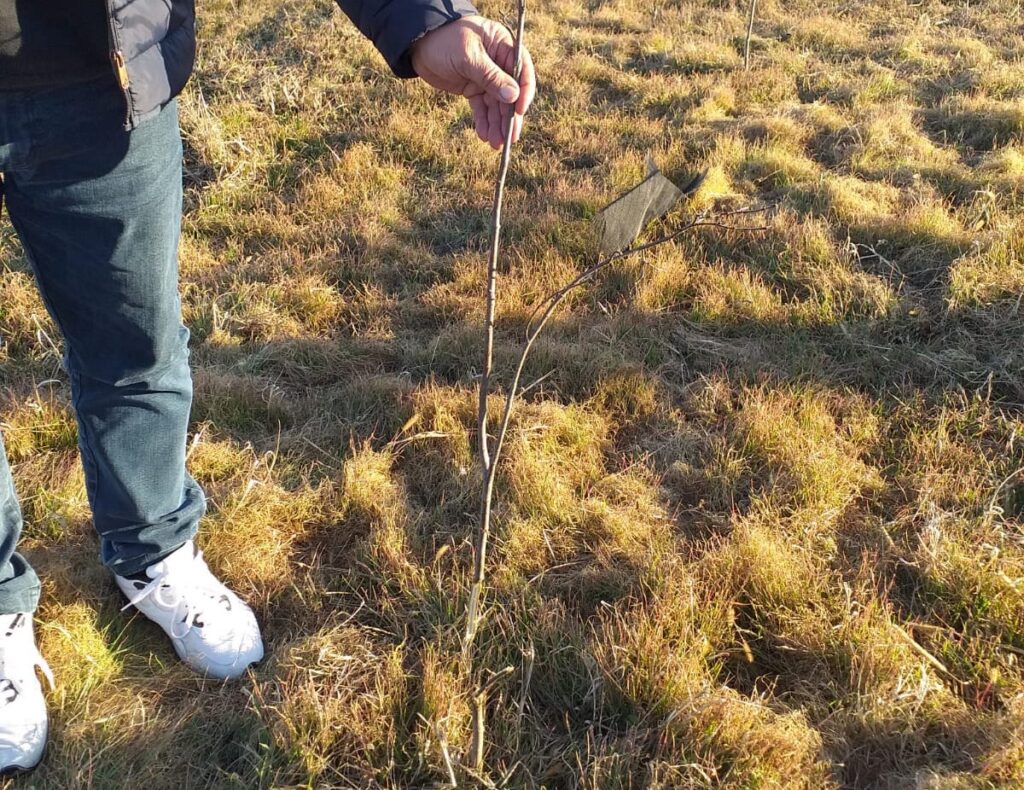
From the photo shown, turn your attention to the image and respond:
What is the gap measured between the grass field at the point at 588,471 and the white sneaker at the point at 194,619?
73 mm

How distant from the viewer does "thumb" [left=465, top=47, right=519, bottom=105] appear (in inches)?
55.9

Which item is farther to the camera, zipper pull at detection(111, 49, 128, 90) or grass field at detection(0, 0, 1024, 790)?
grass field at detection(0, 0, 1024, 790)

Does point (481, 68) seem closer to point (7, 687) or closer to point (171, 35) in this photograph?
point (171, 35)

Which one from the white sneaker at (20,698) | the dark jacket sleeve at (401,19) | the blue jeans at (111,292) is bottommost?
the white sneaker at (20,698)

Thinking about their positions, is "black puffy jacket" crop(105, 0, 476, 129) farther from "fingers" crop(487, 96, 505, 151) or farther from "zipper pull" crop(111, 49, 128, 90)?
"fingers" crop(487, 96, 505, 151)

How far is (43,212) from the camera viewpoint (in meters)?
1.49

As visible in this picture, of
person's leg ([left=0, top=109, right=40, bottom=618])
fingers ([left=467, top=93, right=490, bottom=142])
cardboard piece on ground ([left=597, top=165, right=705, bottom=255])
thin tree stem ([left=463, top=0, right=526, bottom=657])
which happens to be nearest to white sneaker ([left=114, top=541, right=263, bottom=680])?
person's leg ([left=0, top=109, right=40, bottom=618])

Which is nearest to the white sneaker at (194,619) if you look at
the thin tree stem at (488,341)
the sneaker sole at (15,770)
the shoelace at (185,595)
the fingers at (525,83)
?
the shoelace at (185,595)

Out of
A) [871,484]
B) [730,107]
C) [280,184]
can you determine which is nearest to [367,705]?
[871,484]

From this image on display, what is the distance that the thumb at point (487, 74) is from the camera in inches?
55.9

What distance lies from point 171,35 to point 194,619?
4.41 feet

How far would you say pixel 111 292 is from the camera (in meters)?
1.58

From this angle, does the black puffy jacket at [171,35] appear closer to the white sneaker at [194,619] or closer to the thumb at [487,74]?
the thumb at [487,74]

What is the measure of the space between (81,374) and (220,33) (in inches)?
262
